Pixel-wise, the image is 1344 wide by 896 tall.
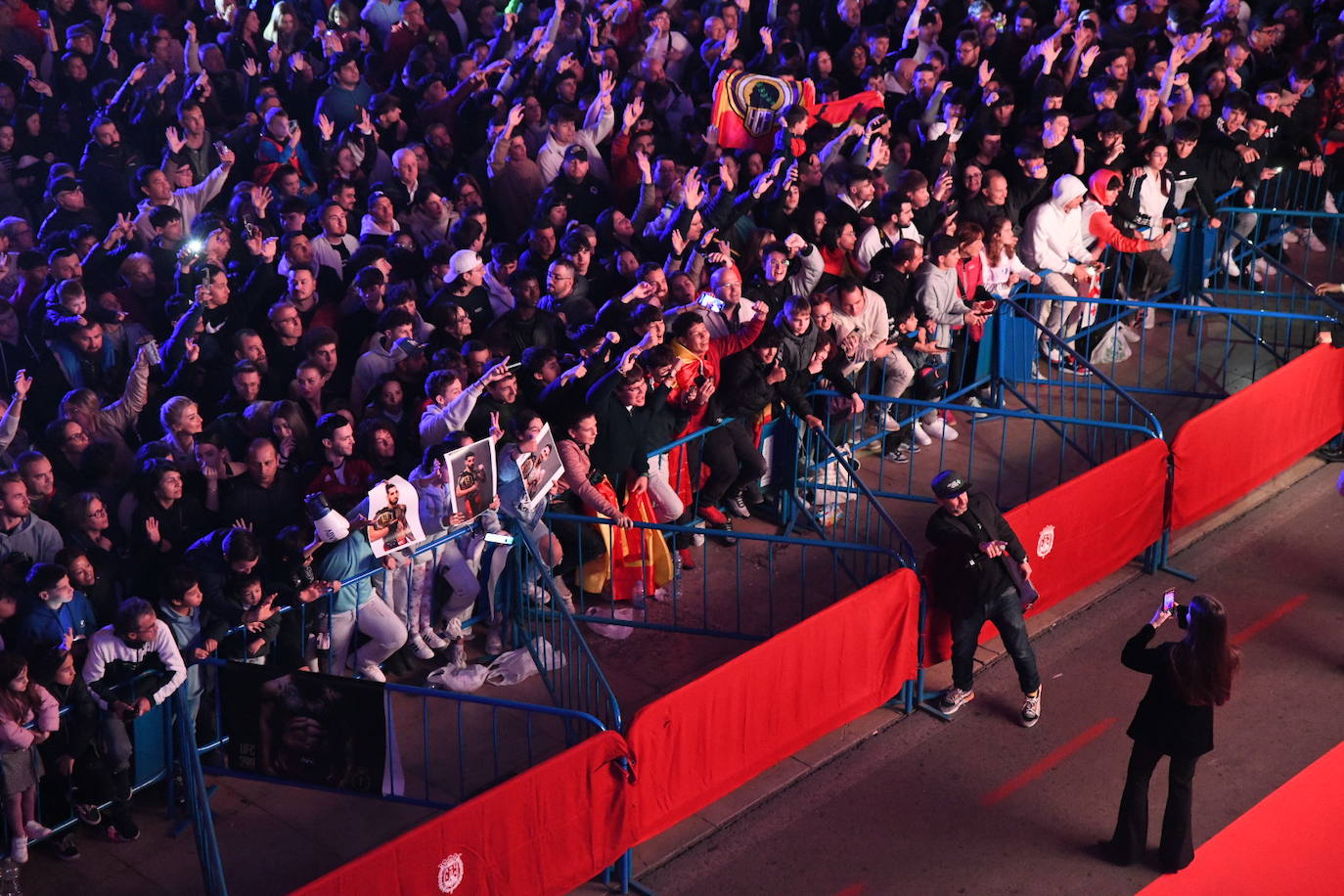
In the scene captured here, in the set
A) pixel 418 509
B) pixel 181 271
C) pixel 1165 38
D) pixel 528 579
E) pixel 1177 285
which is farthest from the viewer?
pixel 1165 38

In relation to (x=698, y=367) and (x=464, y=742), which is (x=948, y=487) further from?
(x=464, y=742)

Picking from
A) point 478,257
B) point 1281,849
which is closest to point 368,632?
point 478,257

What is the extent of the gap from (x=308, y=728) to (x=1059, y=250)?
8.83 meters

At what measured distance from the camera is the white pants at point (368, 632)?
33.5 ft

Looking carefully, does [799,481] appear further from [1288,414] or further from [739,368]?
[1288,414]

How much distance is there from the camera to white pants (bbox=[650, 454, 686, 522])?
462 inches

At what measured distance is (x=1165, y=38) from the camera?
17938 mm

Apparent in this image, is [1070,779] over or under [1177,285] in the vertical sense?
under

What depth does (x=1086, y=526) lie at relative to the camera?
38.5 feet

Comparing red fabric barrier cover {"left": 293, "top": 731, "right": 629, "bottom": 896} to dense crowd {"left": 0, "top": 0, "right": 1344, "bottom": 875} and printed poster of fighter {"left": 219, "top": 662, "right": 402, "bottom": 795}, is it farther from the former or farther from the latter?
dense crowd {"left": 0, "top": 0, "right": 1344, "bottom": 875}

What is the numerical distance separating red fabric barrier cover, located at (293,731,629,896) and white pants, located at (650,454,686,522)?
3.34m

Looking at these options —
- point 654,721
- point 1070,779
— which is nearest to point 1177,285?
point 1070,779

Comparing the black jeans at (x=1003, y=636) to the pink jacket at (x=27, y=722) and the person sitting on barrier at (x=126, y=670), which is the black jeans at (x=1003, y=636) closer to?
the person sitting on barrier at (x=126, y=670)

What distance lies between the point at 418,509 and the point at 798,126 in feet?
20.3
